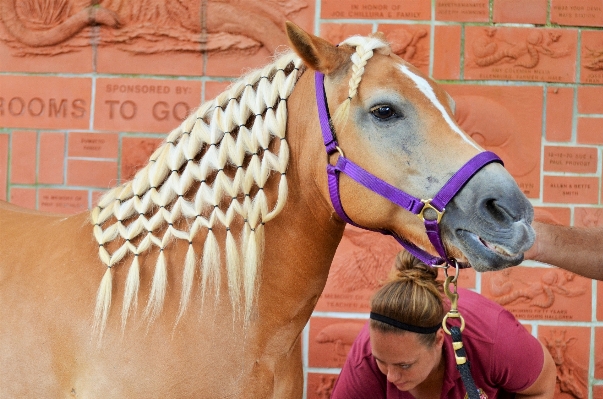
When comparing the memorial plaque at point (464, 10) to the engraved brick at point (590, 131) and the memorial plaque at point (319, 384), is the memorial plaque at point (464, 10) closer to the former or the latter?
the engraved brick at point (590, 131)

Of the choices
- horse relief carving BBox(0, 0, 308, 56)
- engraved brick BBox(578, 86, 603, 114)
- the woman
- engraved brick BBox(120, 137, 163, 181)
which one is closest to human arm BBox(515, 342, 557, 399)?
the woman

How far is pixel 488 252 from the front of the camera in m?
1.34

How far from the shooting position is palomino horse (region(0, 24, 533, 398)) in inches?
56.7

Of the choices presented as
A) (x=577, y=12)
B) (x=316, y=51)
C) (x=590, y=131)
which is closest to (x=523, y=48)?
(x=577, y=12)

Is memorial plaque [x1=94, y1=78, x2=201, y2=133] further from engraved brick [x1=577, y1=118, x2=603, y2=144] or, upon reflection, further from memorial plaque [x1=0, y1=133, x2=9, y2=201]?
engraved brick [x1=577, y1=118, x2=603, y2=144]

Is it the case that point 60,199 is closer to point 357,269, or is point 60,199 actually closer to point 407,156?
point 357,269

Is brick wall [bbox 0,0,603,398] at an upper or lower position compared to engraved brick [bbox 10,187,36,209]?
upper

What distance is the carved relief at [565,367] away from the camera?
2.81m

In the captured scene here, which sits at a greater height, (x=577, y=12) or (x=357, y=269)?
(x=577, y=12)

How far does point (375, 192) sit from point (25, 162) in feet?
6.55

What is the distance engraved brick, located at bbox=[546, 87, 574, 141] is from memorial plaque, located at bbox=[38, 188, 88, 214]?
209cm

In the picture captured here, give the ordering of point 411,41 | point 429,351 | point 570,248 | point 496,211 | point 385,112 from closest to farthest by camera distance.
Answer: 1. point 496,211
2. point 385,112
3. point 570,248
4. point 429,351
5. point 411,41

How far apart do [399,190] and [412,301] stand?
2.49 feet

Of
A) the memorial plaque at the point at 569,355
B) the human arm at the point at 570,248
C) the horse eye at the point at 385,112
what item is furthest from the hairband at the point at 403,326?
the memorial plaque at the point at 569,355
